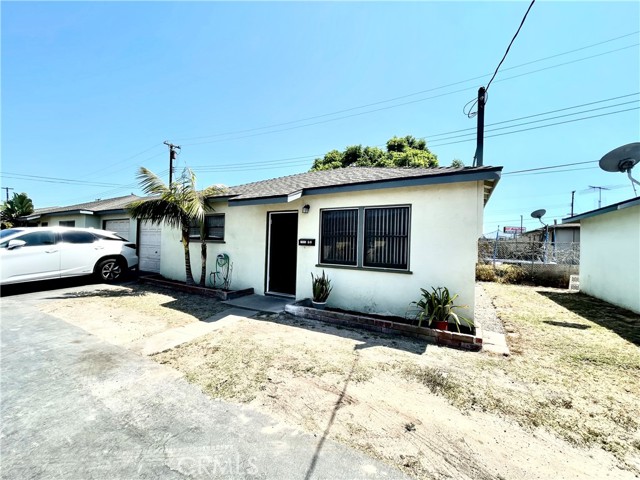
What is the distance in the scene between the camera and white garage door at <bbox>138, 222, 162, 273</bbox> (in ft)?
34.3

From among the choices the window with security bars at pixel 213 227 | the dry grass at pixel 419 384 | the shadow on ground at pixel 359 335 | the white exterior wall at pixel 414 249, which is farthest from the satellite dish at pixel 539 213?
the window with security bars at pixel 213 227

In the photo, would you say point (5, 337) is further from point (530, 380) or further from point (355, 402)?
point (530, 380)

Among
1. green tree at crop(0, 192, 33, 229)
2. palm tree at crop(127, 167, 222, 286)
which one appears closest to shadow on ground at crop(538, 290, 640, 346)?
palm tree at crop(127, 167, 222, 286)

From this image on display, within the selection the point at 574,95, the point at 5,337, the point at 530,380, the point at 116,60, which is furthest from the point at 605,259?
the point at 116,60

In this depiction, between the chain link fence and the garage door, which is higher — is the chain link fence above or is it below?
below

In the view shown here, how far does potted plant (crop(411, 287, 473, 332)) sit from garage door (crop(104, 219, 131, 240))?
12.3 metres

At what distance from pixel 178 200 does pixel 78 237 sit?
3.70 metres

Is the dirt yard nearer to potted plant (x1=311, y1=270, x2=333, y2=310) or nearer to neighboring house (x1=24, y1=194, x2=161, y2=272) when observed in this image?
potted plant (x1=311, y1=270, x2=333, y2=310)

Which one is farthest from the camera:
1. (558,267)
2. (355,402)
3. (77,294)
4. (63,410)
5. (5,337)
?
(558,267)

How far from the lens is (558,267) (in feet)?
36.6

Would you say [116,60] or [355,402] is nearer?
[355,402]

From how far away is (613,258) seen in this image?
7879mm

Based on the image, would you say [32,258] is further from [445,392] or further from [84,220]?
[445,392]

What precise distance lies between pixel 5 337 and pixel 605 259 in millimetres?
14761
